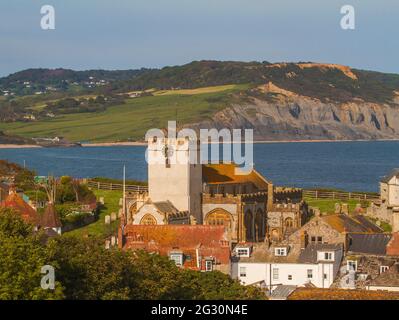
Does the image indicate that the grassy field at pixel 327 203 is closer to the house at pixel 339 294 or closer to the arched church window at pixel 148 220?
the arched church window at pixel 148 220

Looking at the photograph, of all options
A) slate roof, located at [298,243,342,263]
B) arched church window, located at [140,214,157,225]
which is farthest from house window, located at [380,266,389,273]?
arched church window, located at [140,214,157,225]

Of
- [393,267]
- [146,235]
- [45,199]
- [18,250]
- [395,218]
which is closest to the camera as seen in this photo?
[18,250]

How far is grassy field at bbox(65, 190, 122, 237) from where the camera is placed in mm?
81812

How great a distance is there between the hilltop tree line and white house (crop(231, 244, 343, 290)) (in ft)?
27.6

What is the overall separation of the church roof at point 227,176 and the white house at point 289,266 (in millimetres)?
19739

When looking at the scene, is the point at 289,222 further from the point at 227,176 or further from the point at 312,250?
the point at 312,250

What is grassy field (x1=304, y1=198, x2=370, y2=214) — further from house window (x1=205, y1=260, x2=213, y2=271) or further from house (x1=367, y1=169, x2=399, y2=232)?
house window (x1=205, y1=260, x2=213, y2=271)

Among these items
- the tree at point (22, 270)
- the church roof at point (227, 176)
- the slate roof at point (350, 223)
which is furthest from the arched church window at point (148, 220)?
the tree at point (22, 270)

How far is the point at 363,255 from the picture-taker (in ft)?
207

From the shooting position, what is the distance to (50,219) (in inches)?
3110

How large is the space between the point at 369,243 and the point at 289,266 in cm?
558

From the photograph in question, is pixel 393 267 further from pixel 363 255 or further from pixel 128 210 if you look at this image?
pixel 128 210
